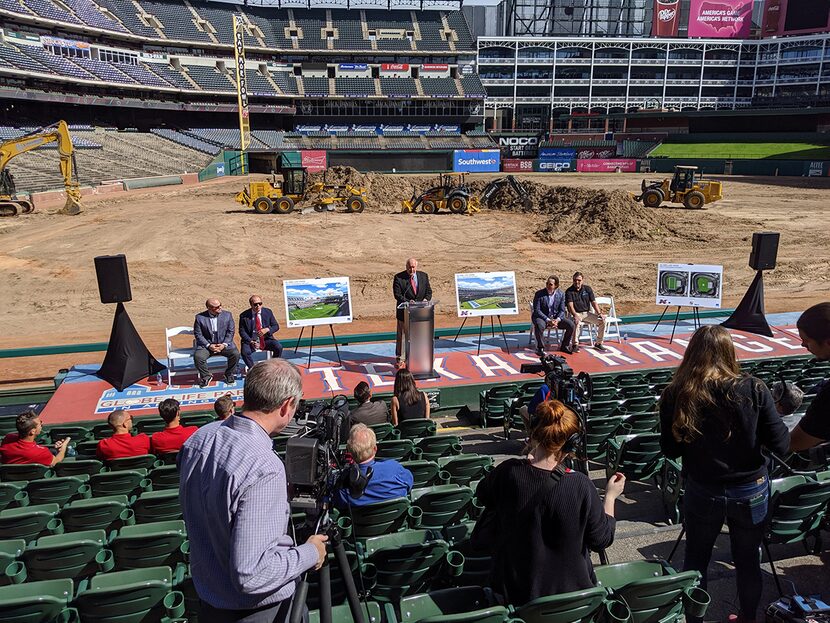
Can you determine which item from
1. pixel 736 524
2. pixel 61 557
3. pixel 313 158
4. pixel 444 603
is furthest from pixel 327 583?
pixel 313 158

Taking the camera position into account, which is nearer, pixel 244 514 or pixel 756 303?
pixel 244 514

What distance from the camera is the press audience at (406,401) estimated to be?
835 centimetres

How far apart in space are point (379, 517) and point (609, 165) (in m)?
64.8

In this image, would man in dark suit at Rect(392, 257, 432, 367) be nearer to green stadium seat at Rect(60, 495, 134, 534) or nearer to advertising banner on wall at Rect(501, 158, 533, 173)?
green stadium seat at Rect(60, 495, 134, 534)

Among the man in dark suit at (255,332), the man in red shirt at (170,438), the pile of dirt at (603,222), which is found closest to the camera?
the man in red shirt at (170,438)

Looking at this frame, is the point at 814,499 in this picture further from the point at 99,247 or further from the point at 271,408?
the point at 99,247

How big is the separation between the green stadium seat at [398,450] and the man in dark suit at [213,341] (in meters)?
5.71

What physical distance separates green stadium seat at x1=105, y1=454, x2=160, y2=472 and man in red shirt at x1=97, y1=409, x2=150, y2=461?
98mm

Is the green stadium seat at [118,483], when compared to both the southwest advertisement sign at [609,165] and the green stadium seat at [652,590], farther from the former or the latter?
the southwest advertisement sign at [609,165]

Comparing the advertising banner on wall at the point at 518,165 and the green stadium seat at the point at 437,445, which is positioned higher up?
the advertising banner on wall at the point at 518,165

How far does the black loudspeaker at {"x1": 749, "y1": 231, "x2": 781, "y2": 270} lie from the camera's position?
12.9 m

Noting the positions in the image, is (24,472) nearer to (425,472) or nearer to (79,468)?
(79,468)

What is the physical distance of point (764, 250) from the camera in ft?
42.5

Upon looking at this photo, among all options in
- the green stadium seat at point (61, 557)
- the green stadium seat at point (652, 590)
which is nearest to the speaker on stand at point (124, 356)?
the green stadium seat at point (61, 557)
